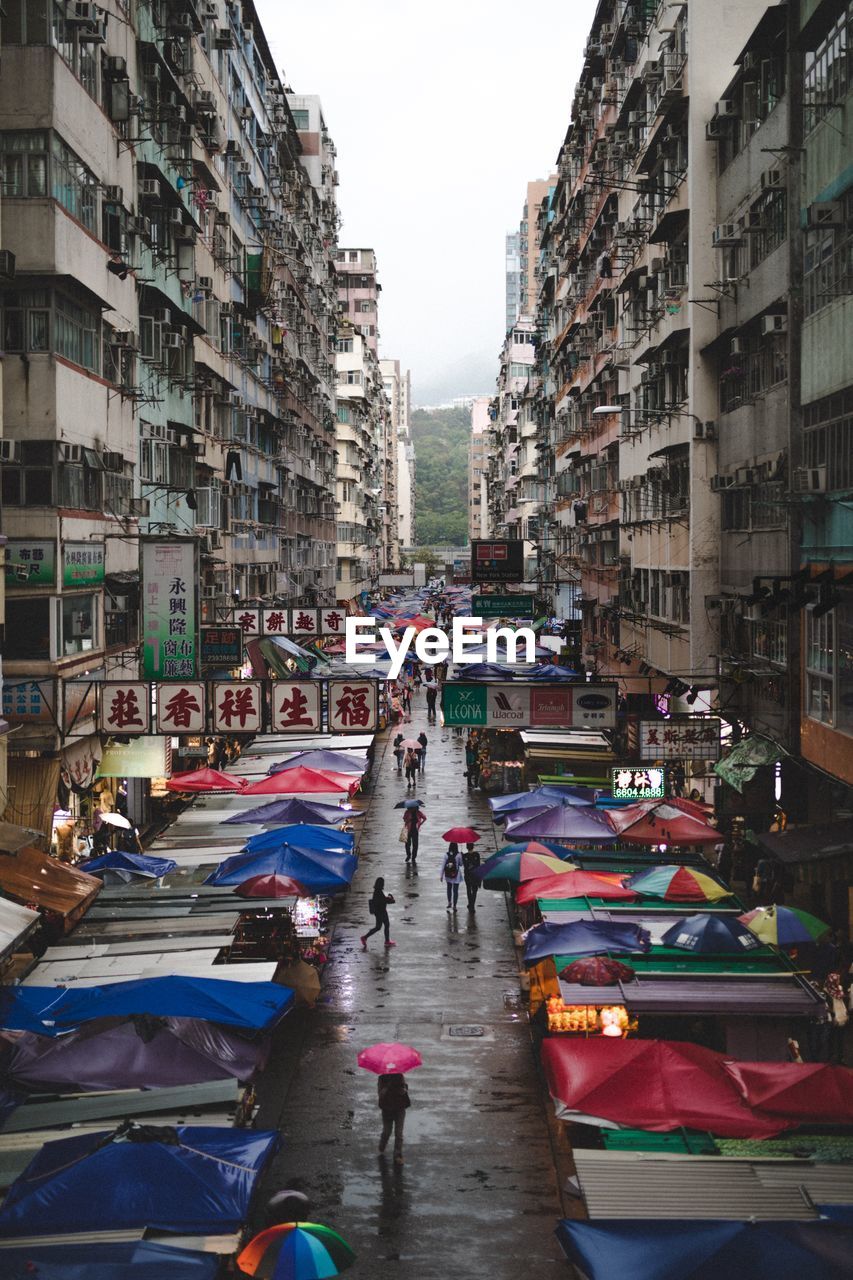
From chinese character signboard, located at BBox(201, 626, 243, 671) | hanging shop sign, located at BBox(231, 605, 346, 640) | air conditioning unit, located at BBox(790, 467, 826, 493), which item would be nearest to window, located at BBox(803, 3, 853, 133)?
air conditioning unit, located at BBox(790, 467, 826, 493)

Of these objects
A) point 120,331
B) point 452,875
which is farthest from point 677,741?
point 120,331

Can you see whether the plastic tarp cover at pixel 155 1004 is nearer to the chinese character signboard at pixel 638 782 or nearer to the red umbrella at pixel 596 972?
the red umbrella at pixel 596 972

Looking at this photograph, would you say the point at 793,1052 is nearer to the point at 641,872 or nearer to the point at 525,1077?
the point at 525,1077

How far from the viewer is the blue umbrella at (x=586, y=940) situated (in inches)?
637

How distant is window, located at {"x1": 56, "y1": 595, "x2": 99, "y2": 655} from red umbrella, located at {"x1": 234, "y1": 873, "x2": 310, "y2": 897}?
242 inches

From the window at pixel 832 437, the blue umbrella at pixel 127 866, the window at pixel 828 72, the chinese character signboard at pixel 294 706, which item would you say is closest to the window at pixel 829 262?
the window at pixel 832 437

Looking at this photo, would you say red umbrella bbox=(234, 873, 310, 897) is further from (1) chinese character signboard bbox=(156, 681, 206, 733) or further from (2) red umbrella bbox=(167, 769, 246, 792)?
(2) red umbrella bbox=(167, 769, 246, 792)

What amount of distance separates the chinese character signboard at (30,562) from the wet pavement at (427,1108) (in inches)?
310

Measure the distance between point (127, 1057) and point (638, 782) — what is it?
17824mm

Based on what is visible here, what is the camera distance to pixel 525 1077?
16.8 meters

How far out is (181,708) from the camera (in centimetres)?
2297

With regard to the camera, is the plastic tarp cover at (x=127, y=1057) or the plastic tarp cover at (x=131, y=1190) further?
the plastic tarp cover at (x=127, y=1057)

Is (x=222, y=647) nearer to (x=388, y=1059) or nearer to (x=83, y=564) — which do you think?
(x=83, y=564)

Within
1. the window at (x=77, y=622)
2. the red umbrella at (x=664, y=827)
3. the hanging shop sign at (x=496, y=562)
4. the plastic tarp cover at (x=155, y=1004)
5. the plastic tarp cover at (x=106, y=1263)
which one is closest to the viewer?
the plastic tarp cover at (x=106, y=1263)
